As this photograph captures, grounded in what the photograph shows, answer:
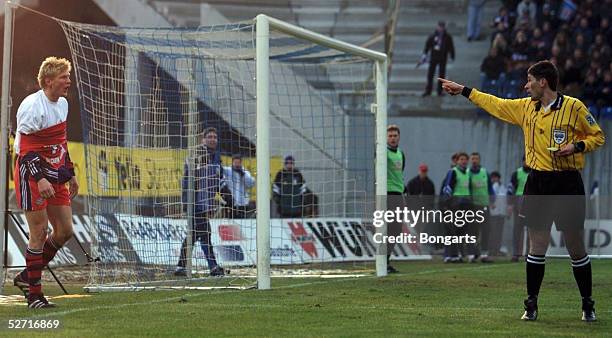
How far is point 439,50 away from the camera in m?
27.1

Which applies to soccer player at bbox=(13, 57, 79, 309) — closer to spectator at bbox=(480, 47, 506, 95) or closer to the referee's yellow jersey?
the referee's yellow jersey

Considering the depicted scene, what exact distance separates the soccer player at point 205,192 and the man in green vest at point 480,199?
7.50 meters

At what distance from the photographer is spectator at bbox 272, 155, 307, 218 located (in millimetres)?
19016

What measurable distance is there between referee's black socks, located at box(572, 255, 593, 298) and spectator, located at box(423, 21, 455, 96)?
17930mm

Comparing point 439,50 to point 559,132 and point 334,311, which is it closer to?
point 334,311

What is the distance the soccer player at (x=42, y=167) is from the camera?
9.86 metres

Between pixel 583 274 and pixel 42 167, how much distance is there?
477 centimetres

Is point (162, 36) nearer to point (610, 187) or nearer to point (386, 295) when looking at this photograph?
point (386, 295)

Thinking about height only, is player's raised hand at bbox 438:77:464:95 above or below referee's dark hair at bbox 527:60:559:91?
below

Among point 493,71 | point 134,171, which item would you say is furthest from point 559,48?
point 134,171

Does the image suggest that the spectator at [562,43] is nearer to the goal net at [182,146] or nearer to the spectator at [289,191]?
the spectator at [289,191]

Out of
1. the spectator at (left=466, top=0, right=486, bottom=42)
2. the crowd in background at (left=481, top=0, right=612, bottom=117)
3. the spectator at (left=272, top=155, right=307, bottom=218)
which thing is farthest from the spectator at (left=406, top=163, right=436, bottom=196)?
the spectator at (left=466, top=0, right=486, bottom=42)

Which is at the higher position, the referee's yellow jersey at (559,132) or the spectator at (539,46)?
the spectator at (539,46)

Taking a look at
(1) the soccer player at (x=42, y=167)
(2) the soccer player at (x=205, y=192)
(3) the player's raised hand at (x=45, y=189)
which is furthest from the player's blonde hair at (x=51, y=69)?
(2) the soccer player at (x=205, y=192)
